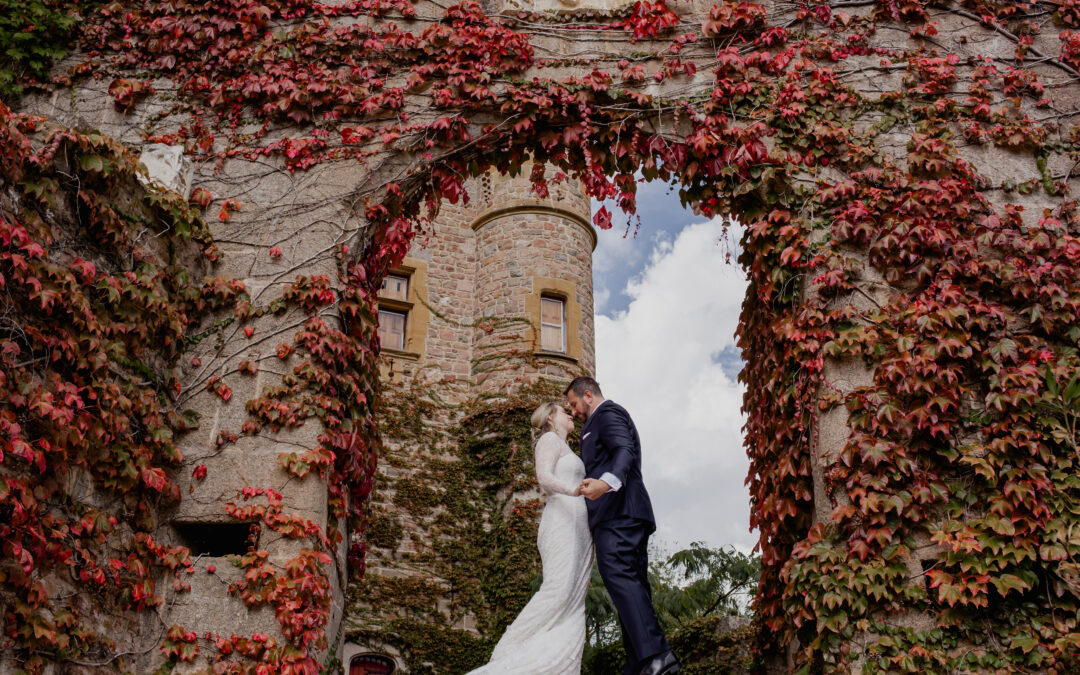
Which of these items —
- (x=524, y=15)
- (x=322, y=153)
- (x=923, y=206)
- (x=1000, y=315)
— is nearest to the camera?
(x=1000, y=315)

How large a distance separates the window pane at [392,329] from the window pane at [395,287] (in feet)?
0.80

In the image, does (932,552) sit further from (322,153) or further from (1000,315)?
(322,153)

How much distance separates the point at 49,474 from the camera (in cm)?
429

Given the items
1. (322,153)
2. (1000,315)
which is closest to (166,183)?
(322,153)

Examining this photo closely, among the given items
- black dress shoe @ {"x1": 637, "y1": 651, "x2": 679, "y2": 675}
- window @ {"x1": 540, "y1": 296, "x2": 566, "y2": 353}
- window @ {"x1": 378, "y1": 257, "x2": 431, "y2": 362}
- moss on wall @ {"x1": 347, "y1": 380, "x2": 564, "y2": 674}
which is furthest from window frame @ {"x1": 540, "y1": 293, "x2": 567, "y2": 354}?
black dress shoe @ {"x1": 637, "y1": 651, "x2": 679, "y2": 675}

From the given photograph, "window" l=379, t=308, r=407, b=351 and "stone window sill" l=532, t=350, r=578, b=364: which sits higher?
"window" l=379, t=308, r=407, b=351

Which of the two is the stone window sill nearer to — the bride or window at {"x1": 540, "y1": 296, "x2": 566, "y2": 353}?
window at {"x1": 540, "y1": 296, "x2": 566, "y2": 353}

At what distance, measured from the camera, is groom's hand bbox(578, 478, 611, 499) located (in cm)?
522

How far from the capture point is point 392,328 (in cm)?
1320

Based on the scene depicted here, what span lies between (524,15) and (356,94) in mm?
1433

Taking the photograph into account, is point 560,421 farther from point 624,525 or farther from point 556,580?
point 556,580

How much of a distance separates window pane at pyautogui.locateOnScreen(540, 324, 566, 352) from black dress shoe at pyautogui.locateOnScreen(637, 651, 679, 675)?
7954mm

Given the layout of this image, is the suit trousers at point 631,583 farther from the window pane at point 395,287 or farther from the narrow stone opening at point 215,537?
the window pane at point 395,287

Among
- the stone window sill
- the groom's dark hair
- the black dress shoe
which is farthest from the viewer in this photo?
the stone window sill
